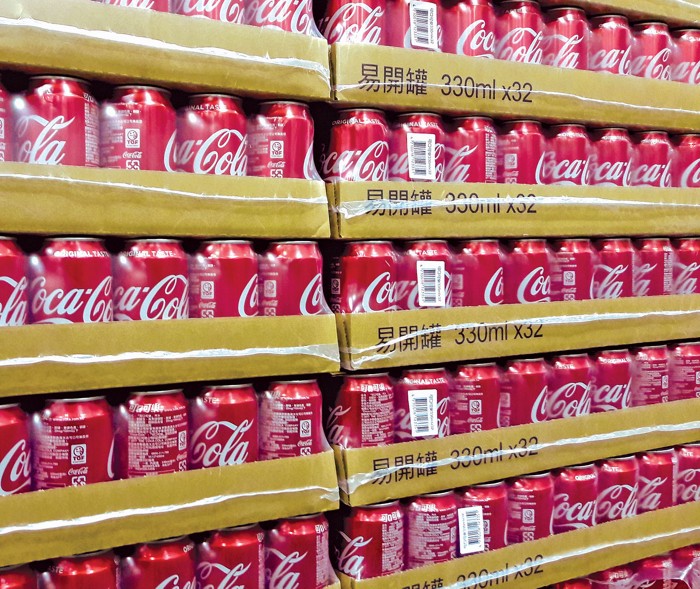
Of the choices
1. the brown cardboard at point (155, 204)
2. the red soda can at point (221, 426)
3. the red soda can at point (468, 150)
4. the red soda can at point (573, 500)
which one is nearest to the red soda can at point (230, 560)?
the red soda can at point (221, 426)

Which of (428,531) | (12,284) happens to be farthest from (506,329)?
(12,284)

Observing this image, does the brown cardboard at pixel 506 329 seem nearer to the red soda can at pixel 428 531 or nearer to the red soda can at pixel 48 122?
the red soda can at pixel 428 531

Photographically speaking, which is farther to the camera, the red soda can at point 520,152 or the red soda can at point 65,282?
the red soda can at point 520,152

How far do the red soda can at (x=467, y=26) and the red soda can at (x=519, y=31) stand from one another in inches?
2.8

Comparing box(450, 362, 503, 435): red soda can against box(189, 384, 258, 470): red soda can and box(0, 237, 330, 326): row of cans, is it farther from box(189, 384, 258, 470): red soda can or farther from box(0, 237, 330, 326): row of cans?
box(189, 384, 258, 470): red soda can

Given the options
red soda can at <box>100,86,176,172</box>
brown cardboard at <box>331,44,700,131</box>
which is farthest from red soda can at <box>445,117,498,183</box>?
red soda can at <box>100,86,176,172</box>

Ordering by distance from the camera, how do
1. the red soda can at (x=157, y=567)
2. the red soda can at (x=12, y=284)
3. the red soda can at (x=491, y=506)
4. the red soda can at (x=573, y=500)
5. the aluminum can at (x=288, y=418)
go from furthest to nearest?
the red soda can at (x=573, y=500) < the red soda can at (x=491, y=506) < the aluminum can at (x=288, y=418) < the red soda can at (x=157, y=567) < the red soda can at (x=12, y=284)

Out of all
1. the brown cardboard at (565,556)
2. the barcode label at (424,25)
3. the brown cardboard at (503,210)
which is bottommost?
the brown cardboard at (565,556)

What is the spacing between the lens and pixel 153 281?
1413 mm

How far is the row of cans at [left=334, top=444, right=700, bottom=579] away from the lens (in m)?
1.65

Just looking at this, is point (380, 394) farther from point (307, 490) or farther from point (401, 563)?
point (401, 563)

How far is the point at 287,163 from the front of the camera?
1.57 meters

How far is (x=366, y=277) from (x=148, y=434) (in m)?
0.58

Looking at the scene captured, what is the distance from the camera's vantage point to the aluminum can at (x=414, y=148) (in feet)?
5.61
